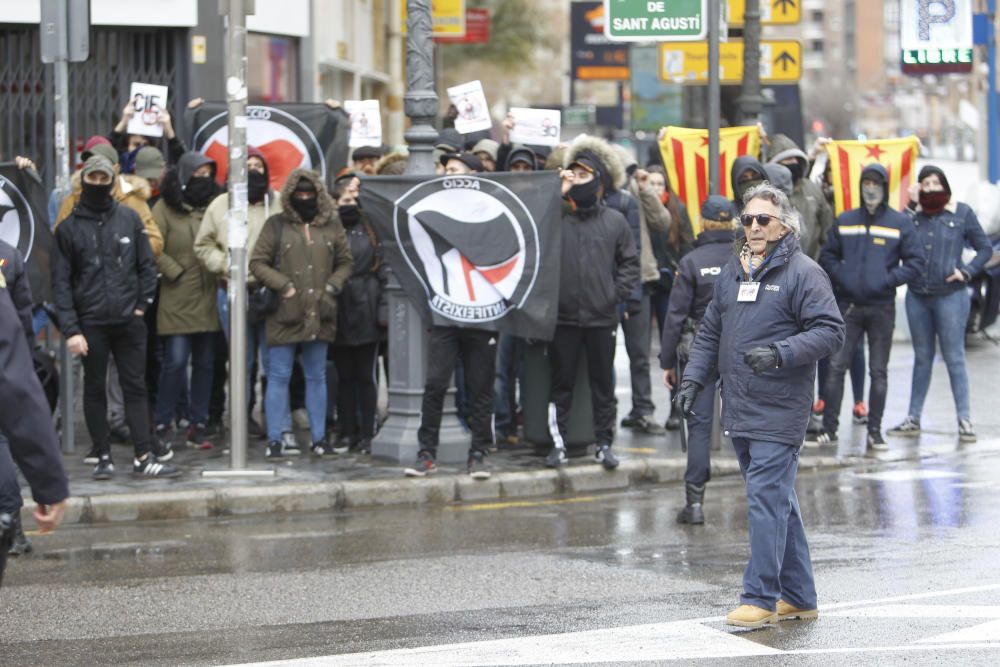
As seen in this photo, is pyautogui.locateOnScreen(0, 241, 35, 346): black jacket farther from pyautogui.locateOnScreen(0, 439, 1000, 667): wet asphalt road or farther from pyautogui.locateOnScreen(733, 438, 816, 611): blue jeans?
pyautogui.locateOnScreen(733, 438, 816, 611): blue jeans

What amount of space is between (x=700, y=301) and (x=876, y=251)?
2.67m

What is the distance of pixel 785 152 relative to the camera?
13.5 metres

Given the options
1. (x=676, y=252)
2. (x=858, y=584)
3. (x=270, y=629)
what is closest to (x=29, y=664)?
(x=270, y=629)

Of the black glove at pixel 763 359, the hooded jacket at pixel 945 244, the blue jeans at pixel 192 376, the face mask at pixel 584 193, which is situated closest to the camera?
the black glove at pixel 763 359

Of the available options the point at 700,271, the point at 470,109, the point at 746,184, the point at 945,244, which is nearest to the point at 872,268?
the point at 945,244

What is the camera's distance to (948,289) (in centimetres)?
1376

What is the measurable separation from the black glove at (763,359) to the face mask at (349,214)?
5651 millimetres

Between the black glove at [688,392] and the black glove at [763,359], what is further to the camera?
the black glove at [688,392]

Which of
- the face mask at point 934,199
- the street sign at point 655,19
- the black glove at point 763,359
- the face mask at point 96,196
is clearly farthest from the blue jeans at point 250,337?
the black glove at point 763,359

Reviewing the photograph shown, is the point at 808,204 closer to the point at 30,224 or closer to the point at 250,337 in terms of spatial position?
the point at 250,337

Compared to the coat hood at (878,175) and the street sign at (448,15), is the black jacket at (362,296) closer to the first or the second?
the coat hood at (878,175)

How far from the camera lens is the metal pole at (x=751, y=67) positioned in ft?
52.1

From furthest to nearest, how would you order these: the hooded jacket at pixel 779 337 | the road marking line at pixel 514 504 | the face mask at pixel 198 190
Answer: the face mask at pixel 198 190 < the road marking line at pixel 514 504 < the hooded jacket at pixel 779 337

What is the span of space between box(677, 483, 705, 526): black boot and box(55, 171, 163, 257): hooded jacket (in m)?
4.02
